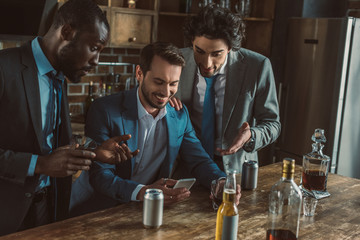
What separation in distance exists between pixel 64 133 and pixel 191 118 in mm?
824

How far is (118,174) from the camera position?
212cm

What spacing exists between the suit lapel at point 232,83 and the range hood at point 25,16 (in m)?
1.56

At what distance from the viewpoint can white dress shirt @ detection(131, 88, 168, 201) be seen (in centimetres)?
218

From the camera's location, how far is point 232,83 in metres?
2.57

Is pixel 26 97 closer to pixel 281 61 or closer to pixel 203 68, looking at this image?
pixel 203 68

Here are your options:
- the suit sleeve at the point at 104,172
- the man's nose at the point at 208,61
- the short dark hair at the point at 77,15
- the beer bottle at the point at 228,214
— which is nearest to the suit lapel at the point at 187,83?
the man's nose at the point at 208,61

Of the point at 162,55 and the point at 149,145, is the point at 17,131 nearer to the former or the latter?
the point at 149,145

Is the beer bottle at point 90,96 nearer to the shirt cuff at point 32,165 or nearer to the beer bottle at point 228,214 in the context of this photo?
the shirt cuff at point 32,165

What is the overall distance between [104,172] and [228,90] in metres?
0.95

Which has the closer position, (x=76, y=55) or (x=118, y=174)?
(x=76, y=55)

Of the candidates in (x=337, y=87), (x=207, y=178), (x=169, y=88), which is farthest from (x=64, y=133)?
(x=337, y=87)

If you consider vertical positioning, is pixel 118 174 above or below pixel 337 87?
below

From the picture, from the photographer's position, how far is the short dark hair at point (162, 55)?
217cm

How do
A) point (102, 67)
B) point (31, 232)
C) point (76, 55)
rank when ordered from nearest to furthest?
point (31, 232) < point (76, 55) < point (102, 67)
